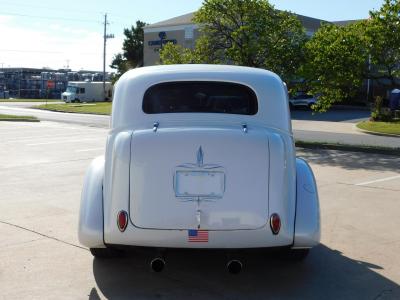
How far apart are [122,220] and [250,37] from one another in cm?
1405

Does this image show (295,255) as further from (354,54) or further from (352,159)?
(354,54)

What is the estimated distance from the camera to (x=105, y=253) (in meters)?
4.91

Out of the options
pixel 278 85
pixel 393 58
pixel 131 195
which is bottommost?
pixel 131 195

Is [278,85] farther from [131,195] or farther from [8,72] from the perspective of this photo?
[8,72]

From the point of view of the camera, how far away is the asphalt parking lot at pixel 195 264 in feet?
14.1

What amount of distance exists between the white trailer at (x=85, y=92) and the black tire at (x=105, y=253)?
57.8 m

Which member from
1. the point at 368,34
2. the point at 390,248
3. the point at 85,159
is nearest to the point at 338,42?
the point at 368,34

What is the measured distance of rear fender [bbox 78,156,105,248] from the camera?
429cm

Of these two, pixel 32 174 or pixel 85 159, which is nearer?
pixel 32 174

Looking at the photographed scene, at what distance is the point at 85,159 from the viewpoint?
12477 millimetres

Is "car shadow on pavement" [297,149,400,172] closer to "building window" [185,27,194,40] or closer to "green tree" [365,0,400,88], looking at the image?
"green tree" [365,0,400,88]

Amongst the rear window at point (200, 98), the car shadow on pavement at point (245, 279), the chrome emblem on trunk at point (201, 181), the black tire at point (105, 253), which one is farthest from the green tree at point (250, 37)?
the chrome emblem on trunk at point (201, 181)

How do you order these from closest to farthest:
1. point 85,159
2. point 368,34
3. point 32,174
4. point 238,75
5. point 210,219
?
point 210,219, point 238,75, point 32,174, point 85,159, point 368,34

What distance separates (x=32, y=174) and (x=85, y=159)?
7.91ft
